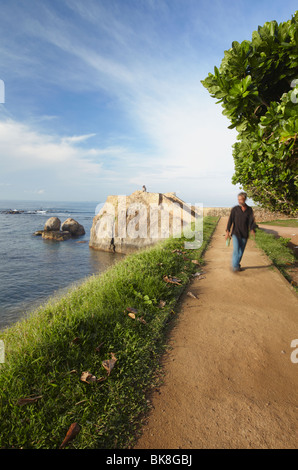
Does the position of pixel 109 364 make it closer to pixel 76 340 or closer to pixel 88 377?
pixel 88 377

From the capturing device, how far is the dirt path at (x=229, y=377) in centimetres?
232

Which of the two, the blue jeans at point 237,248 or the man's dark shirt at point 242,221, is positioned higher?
the man's dark shirt at point 242,221

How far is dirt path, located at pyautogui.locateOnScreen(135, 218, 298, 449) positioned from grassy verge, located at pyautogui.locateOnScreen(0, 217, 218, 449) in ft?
0.95

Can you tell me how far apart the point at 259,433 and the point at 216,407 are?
452mm

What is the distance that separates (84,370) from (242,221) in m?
5.67

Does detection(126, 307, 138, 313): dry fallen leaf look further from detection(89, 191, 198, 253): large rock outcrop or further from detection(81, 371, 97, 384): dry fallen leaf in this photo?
detection(89, 191, 198, 253): large rock outcrop

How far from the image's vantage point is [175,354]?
354 cm

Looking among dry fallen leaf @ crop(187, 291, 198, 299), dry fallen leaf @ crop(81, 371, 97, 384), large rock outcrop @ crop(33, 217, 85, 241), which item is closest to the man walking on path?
dry fallen leaf @ crop(187, 291, 198, 299)

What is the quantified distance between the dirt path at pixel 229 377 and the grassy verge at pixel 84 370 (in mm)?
291

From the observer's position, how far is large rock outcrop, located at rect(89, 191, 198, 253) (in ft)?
78.3

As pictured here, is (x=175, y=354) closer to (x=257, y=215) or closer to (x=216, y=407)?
(x=216, y=407)

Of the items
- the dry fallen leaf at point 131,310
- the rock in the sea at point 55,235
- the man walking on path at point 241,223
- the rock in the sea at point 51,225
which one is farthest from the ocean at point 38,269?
the man walking on path at point 241,223

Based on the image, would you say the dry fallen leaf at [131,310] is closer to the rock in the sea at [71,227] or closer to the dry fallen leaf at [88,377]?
the dry fallen leaf at [88,377]

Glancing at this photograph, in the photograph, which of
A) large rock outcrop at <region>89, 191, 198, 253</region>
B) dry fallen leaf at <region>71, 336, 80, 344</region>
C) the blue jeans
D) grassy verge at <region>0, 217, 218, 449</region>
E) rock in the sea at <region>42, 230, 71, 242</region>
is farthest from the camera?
rock in the sea at <region>42, 230, 71, 242</region>
